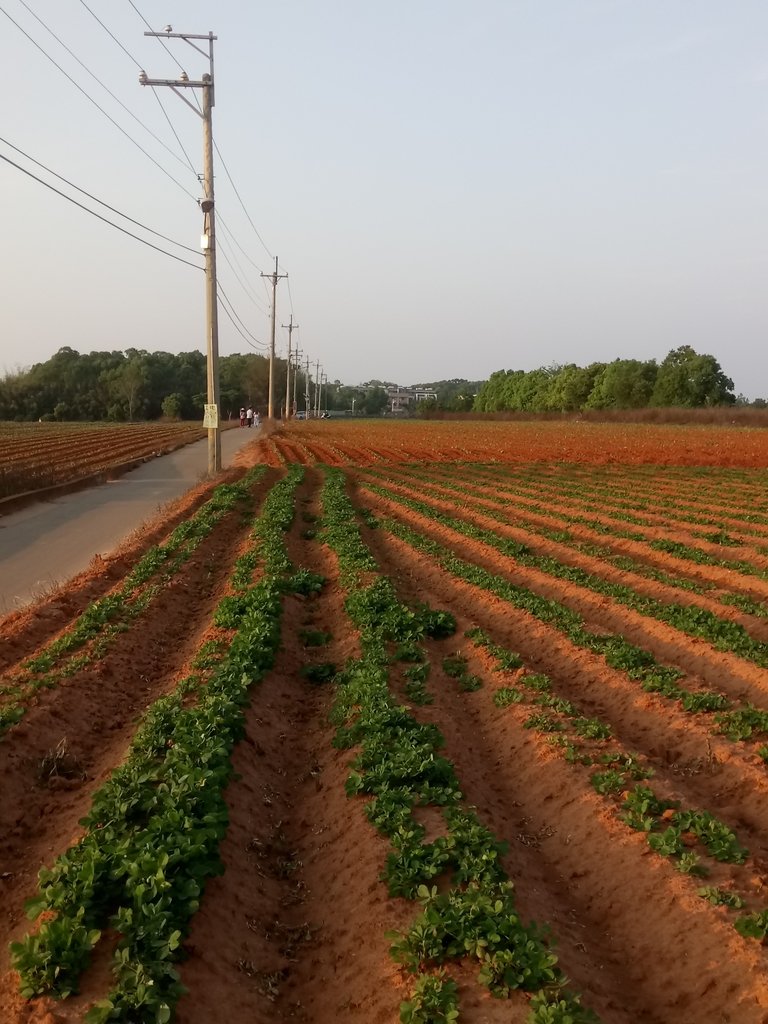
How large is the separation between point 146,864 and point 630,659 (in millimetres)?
5549

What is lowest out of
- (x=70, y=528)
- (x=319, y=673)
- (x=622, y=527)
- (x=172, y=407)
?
(x=70, y=528)

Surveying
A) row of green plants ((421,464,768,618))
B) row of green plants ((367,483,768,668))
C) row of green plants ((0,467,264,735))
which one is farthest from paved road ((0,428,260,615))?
row of green plants ((421,464,768,618))

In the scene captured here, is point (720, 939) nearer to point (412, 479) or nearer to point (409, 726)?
point (409, 726)

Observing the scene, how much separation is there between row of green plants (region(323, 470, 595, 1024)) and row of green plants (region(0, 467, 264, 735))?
9.18 feet

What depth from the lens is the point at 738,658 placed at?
28.0 ft

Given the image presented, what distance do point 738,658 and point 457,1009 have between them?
19.6 feet

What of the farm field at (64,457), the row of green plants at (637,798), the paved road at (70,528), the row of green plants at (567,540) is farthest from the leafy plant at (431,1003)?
the farm field at (64,457)

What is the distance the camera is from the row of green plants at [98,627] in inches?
308

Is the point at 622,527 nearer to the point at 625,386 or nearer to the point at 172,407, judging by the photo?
the point at 625,386

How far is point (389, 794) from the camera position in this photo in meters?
5.65

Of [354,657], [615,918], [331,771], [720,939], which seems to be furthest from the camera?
[354,657]

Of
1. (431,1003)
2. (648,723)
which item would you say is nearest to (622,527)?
(648,723)

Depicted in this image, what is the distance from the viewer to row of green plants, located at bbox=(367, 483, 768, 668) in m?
8.84

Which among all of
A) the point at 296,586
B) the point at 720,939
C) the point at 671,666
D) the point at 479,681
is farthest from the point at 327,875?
the point at 296,586
